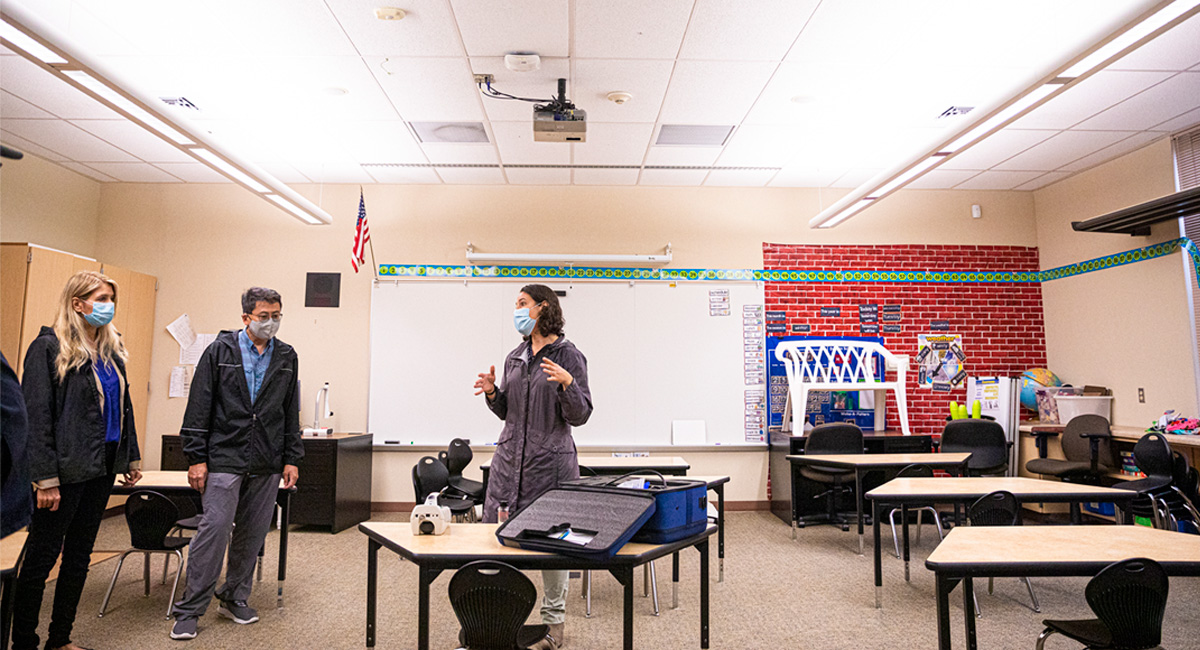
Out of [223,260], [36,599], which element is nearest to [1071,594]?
[36,599]

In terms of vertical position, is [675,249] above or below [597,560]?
above

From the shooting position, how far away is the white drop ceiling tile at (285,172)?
6332mm

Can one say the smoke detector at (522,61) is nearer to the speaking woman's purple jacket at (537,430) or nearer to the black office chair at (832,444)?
the speaking woman's purple jacket at (537,430)

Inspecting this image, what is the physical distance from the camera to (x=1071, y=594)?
401 centimetres

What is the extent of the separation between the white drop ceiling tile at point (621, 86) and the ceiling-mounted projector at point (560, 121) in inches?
7.5

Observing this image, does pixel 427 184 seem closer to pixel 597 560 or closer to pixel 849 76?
pixel 849 76

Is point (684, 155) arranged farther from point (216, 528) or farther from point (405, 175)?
point (216, 528)

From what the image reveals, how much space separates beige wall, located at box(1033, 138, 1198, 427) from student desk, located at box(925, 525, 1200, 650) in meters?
3.67

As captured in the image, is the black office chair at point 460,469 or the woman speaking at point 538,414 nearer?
the woman speaking at point 538,414

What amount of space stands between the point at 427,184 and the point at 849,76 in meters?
4.25

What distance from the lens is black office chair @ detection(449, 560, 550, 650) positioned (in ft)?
6.79

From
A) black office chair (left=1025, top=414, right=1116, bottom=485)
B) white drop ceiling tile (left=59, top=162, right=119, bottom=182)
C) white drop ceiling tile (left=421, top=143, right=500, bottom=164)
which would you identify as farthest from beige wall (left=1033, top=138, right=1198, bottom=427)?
white drop ceiling tile (left=59, top=162, right=119, bottom=182)

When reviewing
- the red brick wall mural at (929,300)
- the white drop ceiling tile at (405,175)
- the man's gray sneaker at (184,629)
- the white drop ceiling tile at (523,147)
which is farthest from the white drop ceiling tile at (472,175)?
the man's gray sneaker at (184,629)

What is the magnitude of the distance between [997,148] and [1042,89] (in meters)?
2.54
